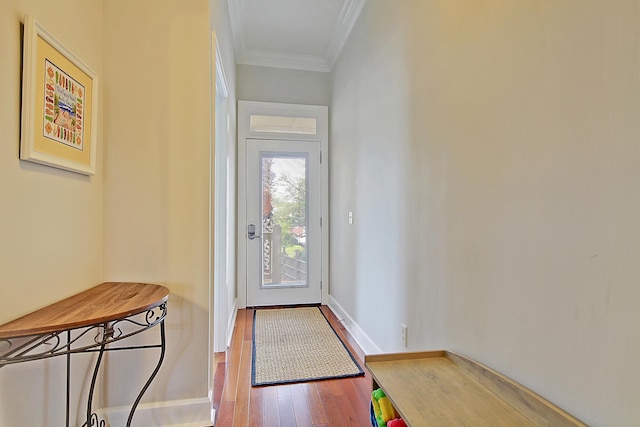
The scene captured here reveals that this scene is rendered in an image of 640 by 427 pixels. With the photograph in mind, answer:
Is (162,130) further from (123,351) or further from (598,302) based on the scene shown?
(598,302)

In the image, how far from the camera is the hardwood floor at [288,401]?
5.67 feet

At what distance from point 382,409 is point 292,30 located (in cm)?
324

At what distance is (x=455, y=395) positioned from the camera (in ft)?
3.63

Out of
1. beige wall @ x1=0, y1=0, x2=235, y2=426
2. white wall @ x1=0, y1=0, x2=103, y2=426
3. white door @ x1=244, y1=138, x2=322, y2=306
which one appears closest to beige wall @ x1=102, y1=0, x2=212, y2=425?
beige wall @ x1=0, y1=0, x2=235, y2=426

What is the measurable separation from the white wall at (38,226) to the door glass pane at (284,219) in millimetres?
2163

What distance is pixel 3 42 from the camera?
1033mm

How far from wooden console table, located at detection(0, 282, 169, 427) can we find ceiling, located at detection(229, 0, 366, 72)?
2478 mm

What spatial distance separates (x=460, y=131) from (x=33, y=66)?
1.65 meters

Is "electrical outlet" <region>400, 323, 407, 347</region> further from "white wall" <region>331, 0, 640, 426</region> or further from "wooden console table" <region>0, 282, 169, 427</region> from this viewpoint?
"wooden console table" <region>0, 282, 169, 427</region>

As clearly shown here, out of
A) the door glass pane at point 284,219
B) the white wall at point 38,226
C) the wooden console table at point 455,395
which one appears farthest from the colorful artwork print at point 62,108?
the door glass pane at point 284,219

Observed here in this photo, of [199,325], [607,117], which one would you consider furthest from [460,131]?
[199,325]

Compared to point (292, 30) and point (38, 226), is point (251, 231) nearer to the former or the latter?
point (292, 30)

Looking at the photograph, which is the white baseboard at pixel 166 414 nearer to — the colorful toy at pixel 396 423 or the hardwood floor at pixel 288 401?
the hardwood floor at pixel 288 401

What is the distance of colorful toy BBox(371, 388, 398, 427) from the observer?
118 centimetres
